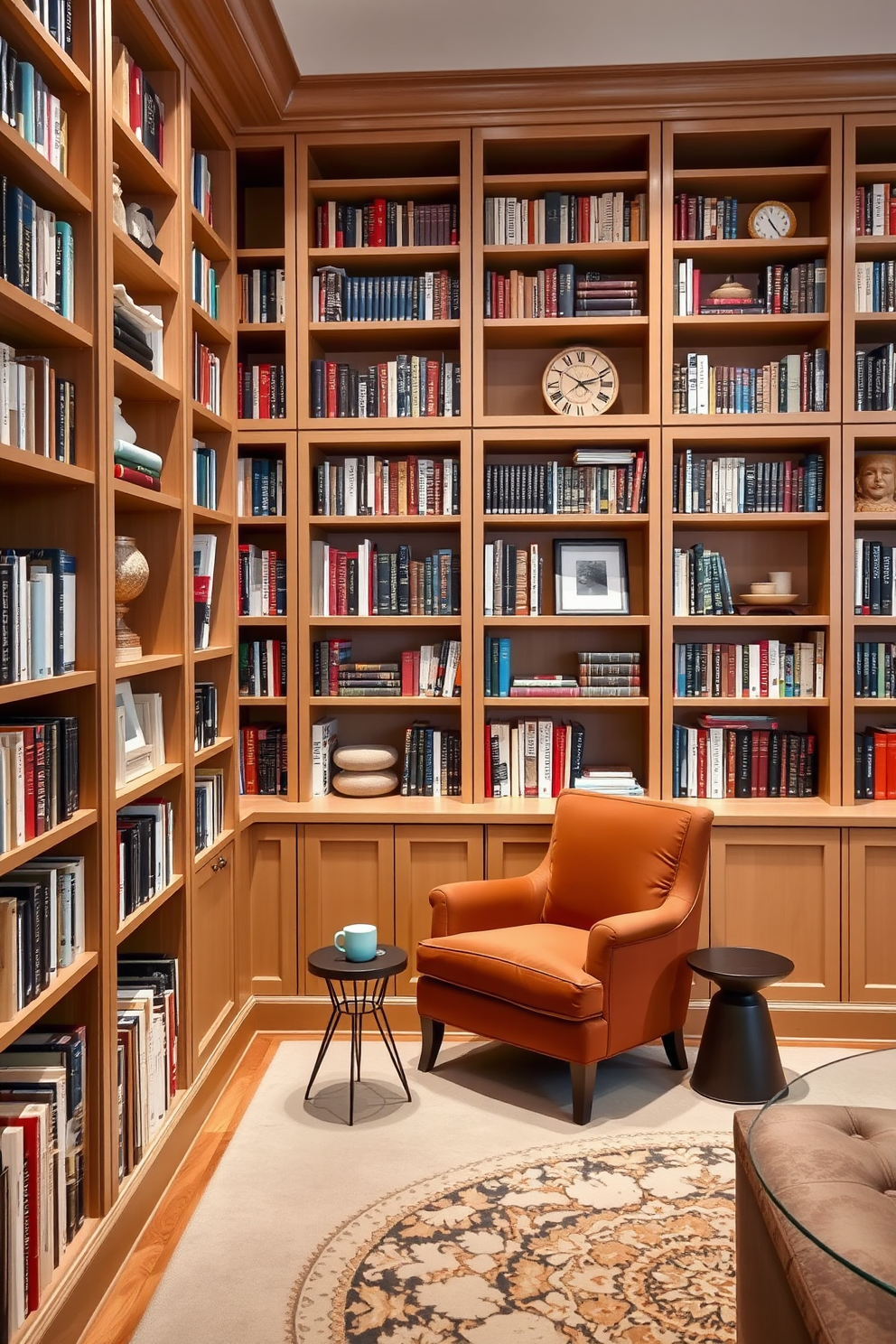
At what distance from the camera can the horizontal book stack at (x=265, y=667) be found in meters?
4.00

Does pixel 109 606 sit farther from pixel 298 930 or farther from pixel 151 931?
pixel 298 930

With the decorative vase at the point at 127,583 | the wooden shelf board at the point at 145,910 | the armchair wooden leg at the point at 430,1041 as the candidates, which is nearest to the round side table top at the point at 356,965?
the armchair wooden leg at the point at 430,1041

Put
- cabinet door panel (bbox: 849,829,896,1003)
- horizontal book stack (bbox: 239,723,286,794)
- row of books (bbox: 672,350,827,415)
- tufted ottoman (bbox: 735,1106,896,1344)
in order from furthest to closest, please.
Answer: horizontal book stack (bbox: 239,723,286,794) < row of books (bbox: 672,350,827,415) < cabinet door panel (bbox: 849,829,896,1003) < tufted ottoman (bbox: 735,1106,896,1344)

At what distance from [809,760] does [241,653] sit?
2164 mm

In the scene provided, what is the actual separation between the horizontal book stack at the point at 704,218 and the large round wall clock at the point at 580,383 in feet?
1.68

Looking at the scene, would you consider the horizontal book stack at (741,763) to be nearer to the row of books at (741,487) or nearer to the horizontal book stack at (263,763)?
the row of books at (741,487)

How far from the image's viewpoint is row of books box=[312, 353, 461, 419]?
3896mm

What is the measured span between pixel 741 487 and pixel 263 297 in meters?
1.89

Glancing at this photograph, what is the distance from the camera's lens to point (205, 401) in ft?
11.1

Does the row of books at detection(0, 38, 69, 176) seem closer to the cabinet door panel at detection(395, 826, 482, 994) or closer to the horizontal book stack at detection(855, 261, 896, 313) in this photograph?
the cabinet door panel at detection(395, 826, 482, 994)

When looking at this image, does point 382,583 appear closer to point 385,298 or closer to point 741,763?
point 385,298

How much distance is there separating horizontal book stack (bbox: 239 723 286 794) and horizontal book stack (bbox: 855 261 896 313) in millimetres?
2639

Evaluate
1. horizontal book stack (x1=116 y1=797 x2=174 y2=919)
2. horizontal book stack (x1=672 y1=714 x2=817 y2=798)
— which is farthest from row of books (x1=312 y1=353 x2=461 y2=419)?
horizontal book stack (x1=116 y1=797 x2=174 y2=919)

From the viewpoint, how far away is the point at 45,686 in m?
2.00
